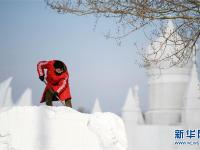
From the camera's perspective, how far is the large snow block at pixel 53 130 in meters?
4.44

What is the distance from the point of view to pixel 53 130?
448 cm

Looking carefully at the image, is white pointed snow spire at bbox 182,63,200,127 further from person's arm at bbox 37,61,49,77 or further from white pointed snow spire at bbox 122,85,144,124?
person's arm at bbox 37,61,49,77

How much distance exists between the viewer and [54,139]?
4.48 m

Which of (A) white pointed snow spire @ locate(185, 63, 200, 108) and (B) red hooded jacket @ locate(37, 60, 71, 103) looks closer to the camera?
(B) red hooded jacket @ locate(37, 60, 71, 103)

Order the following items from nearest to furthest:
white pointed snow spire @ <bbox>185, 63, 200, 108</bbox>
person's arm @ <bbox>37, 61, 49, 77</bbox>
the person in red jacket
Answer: person's arm @ <bbox>37, 61, 49, 77</bbox> < the person in red jacket < white pointed snow spire @ <bbox>185, 63, 200, 108</bbox>

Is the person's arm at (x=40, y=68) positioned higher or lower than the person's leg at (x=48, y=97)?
higher

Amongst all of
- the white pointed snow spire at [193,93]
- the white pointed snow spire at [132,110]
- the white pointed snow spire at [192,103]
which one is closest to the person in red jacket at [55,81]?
the white pointed snow spire at [192,103]

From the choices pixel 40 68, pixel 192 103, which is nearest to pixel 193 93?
pixel 192 103

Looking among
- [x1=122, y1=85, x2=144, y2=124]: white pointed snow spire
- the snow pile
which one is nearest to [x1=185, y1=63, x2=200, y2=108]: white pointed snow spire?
[x1=122, y1=85, x2=144, y2=124]: white pointed snow spire

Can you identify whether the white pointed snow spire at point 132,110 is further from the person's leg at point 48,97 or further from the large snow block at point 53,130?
the large snow block at point 53,130

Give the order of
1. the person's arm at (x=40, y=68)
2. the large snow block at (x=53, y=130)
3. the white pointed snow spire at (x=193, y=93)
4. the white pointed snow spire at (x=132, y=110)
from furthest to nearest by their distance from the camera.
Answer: the white pointed snow spire at (x=132, y=110), the white pointed snow spire at (x=193, y=93), the person's arm at (x=40, y=68), the large snow block at (x=53, y=130)

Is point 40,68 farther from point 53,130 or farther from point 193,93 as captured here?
point 193,93

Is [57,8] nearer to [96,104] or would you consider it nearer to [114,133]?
[114,133]

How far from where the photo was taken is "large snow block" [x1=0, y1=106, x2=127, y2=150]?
444 centimetres
